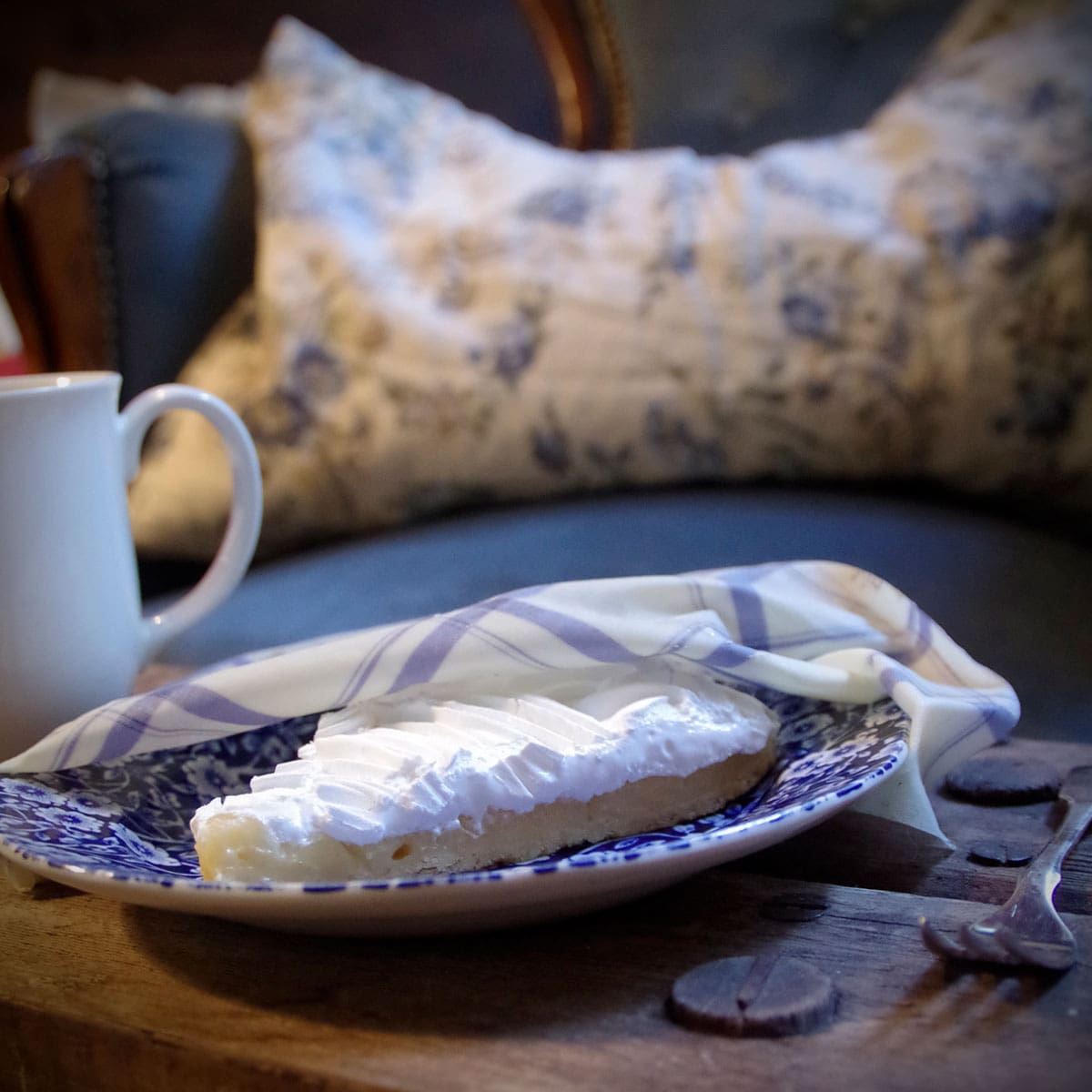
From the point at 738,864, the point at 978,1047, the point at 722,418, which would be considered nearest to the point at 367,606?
the point at 722,418

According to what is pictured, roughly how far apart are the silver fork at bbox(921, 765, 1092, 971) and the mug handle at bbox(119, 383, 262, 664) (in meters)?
0.37

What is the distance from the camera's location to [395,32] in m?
1.76

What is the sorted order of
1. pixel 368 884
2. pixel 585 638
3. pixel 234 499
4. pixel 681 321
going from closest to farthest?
pixel 368 884
pixel 585 638
pixel 234 499
pixel 681 321

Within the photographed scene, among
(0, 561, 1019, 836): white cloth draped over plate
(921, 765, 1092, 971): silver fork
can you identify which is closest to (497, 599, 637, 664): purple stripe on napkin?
(0, 561, 1019, 836): white cloth draped over plate

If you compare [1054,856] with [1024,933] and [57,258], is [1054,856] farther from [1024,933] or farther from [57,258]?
[57,258]

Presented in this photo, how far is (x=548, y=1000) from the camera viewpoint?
32 centimetres

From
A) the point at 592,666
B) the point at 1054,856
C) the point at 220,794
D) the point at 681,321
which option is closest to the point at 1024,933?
the point at 1054,856

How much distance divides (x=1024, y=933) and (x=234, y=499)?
0.40 meters

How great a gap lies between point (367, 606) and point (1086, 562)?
0.53 meters

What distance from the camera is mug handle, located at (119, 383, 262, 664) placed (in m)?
0.54

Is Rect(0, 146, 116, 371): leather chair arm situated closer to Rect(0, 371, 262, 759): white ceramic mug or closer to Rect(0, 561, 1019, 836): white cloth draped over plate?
Rect(0, 371, 262, 759): white ceramic mug

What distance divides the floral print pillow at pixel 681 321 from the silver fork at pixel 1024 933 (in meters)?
0.58

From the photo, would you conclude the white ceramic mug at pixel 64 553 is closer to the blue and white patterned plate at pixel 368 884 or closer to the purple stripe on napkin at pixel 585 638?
the blue and white patterned plate at pixel 368 884

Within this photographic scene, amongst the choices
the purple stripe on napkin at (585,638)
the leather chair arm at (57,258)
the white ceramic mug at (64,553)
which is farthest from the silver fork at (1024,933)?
the leather chair arm at (57,258)
